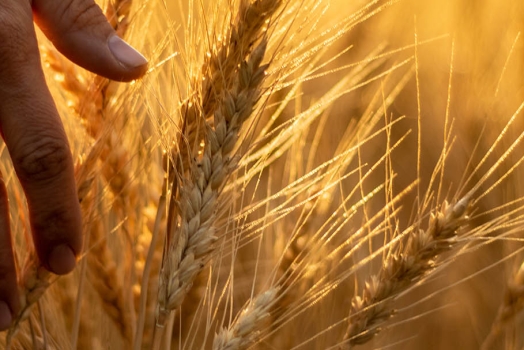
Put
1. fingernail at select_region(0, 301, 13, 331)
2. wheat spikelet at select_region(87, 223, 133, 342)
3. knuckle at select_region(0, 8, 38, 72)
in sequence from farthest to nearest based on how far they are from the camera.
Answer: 1. wheat spikelet at select_region(87, 223, 133, 342)
2. fingernail at select_region(0, 301, 13, 331)
3. knuckle at select_region(0, 8, 38, 72)

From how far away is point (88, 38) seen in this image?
1059 mm

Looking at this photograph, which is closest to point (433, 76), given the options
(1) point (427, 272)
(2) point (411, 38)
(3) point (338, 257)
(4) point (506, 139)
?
(2) point (411, 38)

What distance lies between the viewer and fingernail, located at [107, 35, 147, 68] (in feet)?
3.36

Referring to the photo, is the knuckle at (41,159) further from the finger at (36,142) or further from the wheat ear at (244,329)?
the wheat ear at (244,329)

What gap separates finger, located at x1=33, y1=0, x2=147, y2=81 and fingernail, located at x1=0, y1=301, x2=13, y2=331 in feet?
1.09

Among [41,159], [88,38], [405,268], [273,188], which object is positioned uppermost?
[88,38]

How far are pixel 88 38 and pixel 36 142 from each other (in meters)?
0.17

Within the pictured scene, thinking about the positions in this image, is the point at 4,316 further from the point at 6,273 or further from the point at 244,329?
the point at 244,329

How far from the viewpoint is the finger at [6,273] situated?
40.3 inches

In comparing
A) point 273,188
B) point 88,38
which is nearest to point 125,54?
point 88,38

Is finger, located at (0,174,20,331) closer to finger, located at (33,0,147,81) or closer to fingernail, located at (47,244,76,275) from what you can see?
fingernail, located at (47,244,76,275)

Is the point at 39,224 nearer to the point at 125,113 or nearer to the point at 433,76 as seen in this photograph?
the point at 125,113

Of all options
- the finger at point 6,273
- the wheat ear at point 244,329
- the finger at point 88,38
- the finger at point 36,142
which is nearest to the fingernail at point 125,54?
the finger at point 88,38

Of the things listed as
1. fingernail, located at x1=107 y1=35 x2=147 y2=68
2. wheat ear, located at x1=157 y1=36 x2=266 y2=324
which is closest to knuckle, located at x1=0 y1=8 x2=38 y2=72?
fingernail, located at x1=107 y1=35 x2=147 y2=68
